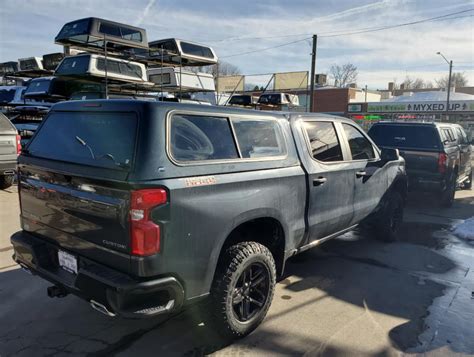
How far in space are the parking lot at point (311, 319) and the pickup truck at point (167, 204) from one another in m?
0.36

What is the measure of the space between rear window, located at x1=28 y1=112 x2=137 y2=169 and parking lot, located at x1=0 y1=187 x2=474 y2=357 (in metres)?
1.42

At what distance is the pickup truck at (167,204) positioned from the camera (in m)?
2.51

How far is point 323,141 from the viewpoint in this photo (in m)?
4.29

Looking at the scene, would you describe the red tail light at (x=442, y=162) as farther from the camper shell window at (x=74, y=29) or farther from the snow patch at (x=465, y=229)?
the camper shell window at (x=74, y=29)

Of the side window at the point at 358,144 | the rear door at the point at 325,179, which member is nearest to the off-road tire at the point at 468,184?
the side window at the point at 358,144

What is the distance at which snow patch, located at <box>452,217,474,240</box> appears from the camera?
6.32 m

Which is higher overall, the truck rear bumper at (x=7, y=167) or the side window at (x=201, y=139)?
the side window at (x=201, y=139)

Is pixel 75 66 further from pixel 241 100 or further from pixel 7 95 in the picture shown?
pixel 241 100

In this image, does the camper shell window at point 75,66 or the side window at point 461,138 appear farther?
the camper shell window at point 75,66

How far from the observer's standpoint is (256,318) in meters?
3.33

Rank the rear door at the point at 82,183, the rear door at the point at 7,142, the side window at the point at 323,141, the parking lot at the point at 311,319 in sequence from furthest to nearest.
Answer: the rear door at the point at 7,142 < the side window at the point at 323,141 < the parking lot at the point at 311,319 < the rear door at the point at 82,183

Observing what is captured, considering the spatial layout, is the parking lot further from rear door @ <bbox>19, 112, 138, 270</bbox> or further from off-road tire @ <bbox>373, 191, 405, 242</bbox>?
rear door @ <bbox>19, 112, 138, 270</bbox>

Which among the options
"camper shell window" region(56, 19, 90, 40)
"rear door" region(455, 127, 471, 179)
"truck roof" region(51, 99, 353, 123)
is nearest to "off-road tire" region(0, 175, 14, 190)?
"camper shell window" region(56, 19, 90, 40)

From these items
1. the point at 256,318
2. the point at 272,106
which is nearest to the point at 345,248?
the point at 256,318
